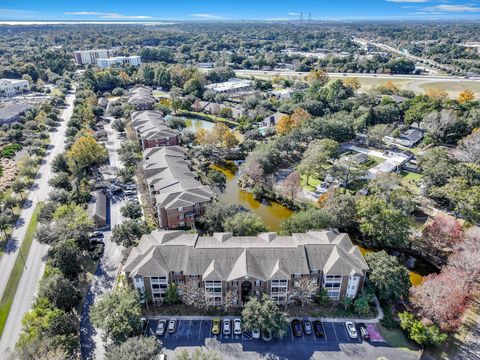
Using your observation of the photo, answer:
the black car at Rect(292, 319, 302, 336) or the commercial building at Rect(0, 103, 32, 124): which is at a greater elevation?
the commercial building at Rect(0, 103, 32, 124)

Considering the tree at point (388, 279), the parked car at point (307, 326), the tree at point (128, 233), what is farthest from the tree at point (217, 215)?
the tree at point (388, 279)

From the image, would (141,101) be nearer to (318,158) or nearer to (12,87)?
(12,87)

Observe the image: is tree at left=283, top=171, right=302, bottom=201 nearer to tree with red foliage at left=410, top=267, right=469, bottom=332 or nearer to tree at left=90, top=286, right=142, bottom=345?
tree with red foliage at left=410, top=267, right=469, bottom=332

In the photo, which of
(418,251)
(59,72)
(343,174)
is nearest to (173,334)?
(418,251)

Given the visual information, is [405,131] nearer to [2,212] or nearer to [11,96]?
[2,212]

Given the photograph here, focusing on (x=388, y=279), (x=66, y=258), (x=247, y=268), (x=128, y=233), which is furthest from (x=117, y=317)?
(x=388, y=279)

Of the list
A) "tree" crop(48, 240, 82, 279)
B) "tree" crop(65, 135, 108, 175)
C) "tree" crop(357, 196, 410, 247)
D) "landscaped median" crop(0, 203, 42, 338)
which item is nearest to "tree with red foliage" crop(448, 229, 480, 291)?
"tree" crop(357, 196, 410, 247)
